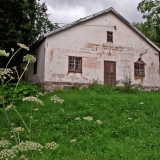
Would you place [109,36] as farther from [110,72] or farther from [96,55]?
[110,72]

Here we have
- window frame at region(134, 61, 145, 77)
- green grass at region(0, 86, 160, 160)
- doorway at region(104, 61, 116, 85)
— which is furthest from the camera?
window frame at region(134, 61, 145, 77)

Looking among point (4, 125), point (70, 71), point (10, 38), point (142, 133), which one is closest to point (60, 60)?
point (70, 71)

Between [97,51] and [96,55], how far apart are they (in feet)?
1.03

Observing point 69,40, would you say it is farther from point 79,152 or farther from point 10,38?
point 79,152

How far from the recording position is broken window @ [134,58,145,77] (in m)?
18.4

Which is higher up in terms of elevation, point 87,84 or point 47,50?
point 47,50

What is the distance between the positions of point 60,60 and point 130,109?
7906 millimetres

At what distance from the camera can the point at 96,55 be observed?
17.0 m

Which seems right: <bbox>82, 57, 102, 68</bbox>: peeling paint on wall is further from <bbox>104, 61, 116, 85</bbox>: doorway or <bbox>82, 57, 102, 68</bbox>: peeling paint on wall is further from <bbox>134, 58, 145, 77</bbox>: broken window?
<bbox>134, 58, 145, 77</bbox>: broken window

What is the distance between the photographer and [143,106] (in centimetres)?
962

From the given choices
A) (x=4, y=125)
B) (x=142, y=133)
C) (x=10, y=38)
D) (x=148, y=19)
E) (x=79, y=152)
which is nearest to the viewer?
(x=79, y=152)

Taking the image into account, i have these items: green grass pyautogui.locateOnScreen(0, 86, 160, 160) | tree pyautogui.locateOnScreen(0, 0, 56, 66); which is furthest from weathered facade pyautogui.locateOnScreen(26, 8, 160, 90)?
green grass pyautogui.locateOnScreen(0, 86, 160, 160)

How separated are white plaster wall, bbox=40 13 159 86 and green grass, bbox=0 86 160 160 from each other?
225 inches

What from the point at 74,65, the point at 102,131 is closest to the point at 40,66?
the point at 74,65
